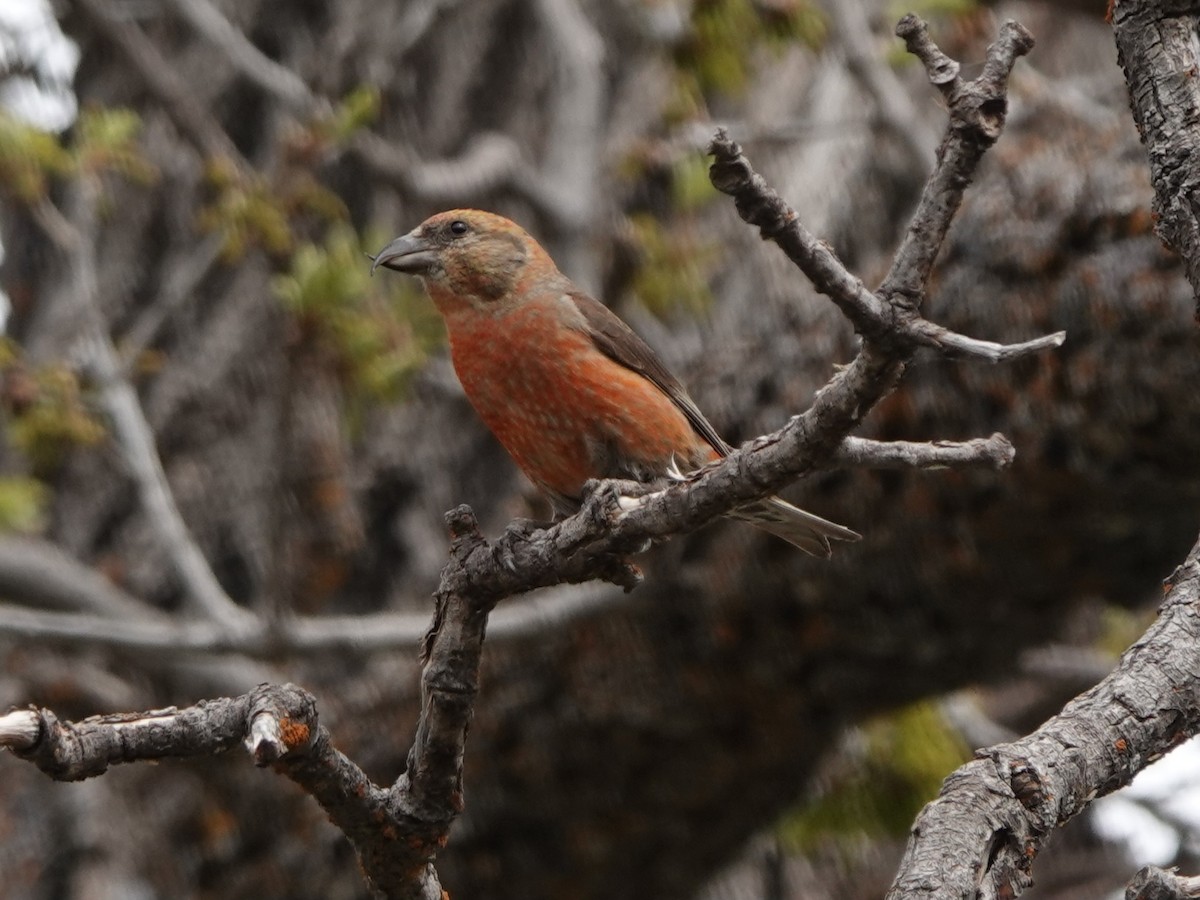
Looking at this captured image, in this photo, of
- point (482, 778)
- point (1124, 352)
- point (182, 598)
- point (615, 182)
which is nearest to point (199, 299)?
point (182, 598)

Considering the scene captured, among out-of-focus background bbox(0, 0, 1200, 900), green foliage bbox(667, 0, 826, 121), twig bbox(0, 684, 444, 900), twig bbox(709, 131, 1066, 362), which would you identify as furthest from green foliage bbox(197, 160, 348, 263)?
twig bbox(709, 131, 1066, 362)

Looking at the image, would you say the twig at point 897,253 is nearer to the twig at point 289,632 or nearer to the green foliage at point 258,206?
the twig at point 289,632

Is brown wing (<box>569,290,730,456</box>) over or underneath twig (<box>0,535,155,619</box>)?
underneath

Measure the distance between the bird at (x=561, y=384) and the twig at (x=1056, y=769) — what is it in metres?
1.74

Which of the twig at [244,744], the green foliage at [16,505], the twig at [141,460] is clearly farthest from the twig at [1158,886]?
the green foliage at [16,505]

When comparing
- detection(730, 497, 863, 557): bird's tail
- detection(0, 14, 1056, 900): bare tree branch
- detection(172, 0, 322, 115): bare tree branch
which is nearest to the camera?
detection(0, 14, 1056, 900): bare tree branch

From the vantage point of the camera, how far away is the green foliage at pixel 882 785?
6.09 m

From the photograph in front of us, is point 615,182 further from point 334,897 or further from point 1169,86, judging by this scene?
point 1169,86

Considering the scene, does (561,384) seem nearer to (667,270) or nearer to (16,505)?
(16,505)

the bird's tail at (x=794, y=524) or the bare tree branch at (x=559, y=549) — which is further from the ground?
the bird's tail at (x=794, y=524)

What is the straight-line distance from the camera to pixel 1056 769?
2.02 m

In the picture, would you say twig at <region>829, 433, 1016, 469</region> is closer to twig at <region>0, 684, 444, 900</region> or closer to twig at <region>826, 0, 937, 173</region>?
twig at <region>0, 684, 444, 900</region>

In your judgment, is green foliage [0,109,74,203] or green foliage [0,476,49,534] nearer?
green foliage [0,476,49,534]

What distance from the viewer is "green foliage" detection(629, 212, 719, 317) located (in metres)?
6.46
